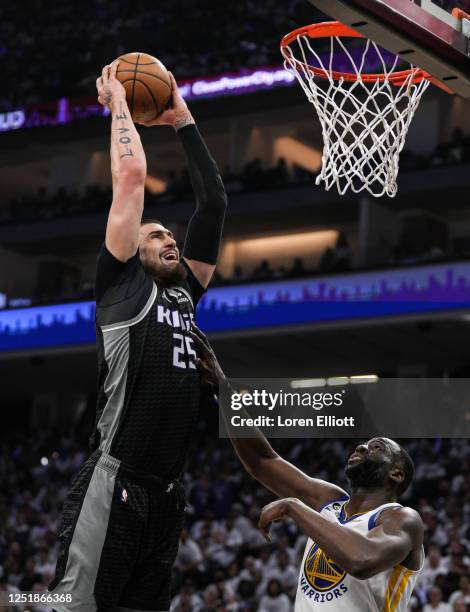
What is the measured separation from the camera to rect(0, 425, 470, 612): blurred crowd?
1052 cm

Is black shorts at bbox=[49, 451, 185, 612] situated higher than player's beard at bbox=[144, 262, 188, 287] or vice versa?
player's beard at bbox=[144, 262, 188, 287]

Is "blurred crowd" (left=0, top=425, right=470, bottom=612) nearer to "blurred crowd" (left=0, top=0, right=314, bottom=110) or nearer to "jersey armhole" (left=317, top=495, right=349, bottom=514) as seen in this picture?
"jersey armhole" (left=317, top=495, right=349, bottom=514)

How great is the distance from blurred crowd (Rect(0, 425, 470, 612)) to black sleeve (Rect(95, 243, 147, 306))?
6512 millimetres

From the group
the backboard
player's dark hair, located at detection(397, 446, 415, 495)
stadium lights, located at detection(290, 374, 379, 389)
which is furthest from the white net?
stadium lights, located at detection(290, 374, 379, 389)

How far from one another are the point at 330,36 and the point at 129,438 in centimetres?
247

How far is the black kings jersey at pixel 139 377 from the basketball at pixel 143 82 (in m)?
0.60

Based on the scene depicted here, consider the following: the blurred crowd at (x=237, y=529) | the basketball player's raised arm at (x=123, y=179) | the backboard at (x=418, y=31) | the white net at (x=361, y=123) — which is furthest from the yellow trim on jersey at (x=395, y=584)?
the blurred crowd at (x=237, y=529)

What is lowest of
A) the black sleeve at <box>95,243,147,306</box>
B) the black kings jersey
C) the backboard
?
the black kings jersey

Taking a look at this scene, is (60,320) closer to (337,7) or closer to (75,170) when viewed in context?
(75,170)

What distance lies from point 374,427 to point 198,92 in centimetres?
927

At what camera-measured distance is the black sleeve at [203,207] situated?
3.76 metres

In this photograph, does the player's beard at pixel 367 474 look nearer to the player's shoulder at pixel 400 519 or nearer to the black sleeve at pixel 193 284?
the player's shoulder at pixel 400 519

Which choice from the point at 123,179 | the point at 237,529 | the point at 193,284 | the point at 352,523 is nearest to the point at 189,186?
the point at 237,529

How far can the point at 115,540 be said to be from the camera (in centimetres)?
321
